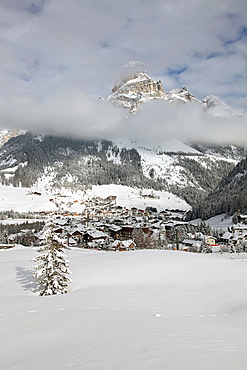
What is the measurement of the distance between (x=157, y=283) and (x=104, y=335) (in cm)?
1060

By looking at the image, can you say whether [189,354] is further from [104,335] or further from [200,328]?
[200,328]

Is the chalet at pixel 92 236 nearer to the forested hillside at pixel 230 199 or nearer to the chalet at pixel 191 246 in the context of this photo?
the chalet at pixel 191 246

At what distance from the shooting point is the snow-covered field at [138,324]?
4.23 meters

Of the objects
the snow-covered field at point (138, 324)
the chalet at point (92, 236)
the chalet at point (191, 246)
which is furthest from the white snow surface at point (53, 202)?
the snow-covered field at point (138, 324)

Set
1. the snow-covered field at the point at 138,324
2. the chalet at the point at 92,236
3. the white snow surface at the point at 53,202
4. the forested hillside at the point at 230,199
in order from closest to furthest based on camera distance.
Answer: the snow-covered field at the point at 138,324, the chalet at the point at 92,236, the forested hillside at the point at 230,199, the white snow surface at the point at 53,202

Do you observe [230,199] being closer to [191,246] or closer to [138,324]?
[191,246]

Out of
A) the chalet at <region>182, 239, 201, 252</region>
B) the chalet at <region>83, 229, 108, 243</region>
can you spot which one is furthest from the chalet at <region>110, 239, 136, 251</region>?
the chalet at <region>83, 229, 108, 243</region>

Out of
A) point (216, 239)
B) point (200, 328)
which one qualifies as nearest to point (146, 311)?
point (200, 328)

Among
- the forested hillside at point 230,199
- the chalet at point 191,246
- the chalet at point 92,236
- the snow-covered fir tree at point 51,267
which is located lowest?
the chalet at point 191,246

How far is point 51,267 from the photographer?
55.4 ft

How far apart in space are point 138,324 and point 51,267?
1085 cm

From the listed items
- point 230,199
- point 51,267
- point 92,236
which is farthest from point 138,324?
point 230,199

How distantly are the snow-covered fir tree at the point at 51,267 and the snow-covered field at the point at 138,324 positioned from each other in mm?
1408

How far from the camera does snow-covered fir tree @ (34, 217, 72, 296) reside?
1633cm
